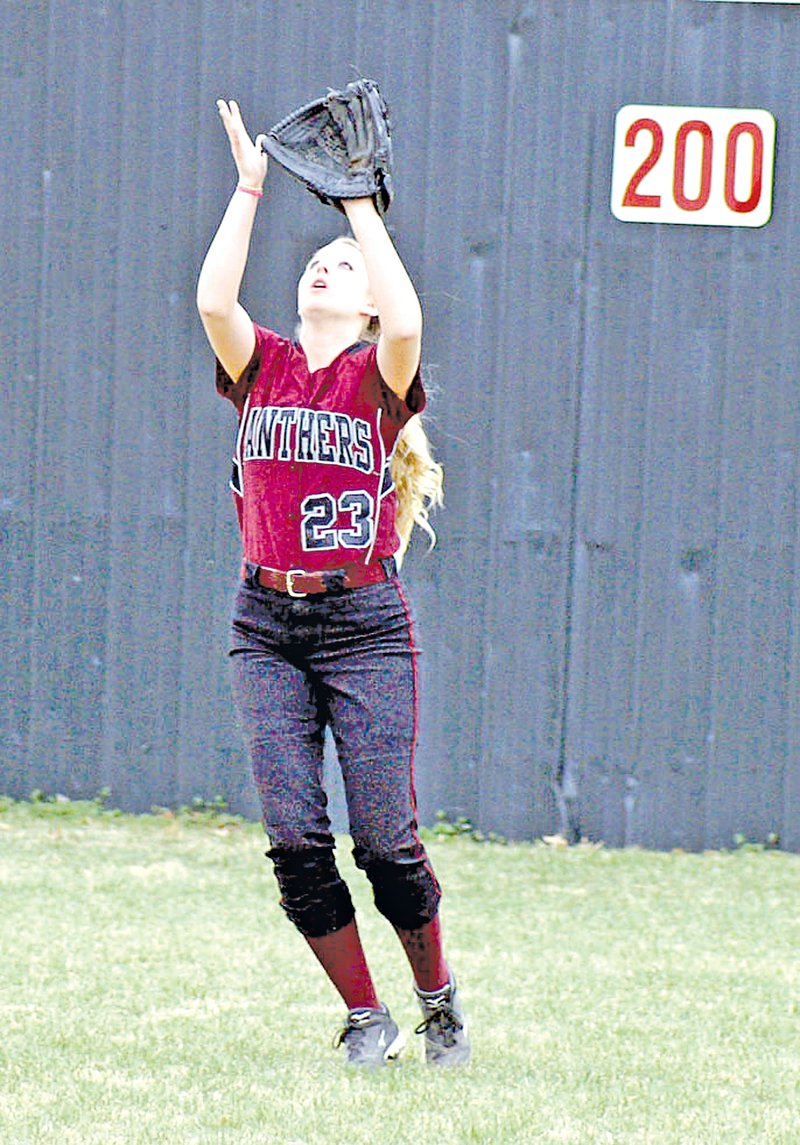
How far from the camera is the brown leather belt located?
3.81 metres

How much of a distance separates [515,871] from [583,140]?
283 cm

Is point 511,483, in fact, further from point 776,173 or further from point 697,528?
point 776,173

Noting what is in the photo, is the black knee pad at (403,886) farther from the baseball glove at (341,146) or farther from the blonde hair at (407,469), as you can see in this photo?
the baseball glove at (341,146)

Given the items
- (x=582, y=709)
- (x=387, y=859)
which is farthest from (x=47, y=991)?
(x=582, y=709)

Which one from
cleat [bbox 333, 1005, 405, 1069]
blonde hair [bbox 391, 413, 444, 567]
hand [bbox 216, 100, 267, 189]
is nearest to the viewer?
hand [bbox 216, 100, 267, 189]

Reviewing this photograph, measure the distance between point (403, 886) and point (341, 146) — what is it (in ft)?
5.43

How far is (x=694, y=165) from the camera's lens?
21.6 feet

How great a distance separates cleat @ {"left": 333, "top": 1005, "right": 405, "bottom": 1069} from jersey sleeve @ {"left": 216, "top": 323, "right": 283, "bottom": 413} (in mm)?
1434

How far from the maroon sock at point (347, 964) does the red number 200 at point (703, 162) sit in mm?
3684

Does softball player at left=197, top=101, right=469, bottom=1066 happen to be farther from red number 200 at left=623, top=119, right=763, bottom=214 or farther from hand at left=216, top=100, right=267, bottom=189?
red number 200 at left=623, top=119, right=763, bottom=214

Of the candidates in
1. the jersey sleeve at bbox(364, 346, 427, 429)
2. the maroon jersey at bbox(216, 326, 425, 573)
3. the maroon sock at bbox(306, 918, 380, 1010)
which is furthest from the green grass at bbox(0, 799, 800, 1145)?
the jersey sleeve at bbox(364, 346, 427, 429)

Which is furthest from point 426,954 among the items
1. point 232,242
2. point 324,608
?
point 232,242

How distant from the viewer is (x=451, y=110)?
671 centimetres

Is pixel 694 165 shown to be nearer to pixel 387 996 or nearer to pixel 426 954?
pixel 387 996
